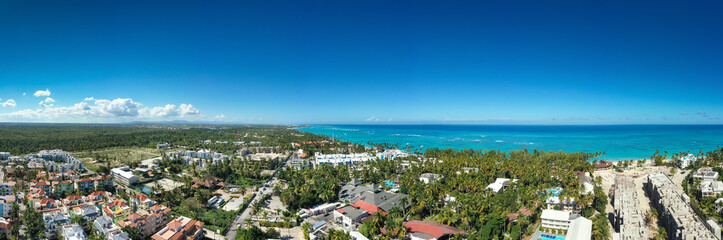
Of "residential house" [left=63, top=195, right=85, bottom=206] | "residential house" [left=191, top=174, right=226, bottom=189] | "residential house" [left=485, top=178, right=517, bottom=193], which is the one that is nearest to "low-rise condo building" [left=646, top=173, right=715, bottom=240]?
"residential house" [left=485, top=178, right=517, bottom=193]

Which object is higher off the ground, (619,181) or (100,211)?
(619,181)

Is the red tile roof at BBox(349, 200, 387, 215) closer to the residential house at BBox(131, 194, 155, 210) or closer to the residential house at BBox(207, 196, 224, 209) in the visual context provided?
the residential house at BBox(207, 196, 224, 209)

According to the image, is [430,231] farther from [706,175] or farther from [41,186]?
[41,186]

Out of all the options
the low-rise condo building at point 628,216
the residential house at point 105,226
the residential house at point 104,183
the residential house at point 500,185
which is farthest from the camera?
the residential house at point 104,183

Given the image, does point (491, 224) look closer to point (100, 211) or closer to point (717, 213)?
point (717, 213)

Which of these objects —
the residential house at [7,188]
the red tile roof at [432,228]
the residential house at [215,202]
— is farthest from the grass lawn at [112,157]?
the red tile roof at [432,228]

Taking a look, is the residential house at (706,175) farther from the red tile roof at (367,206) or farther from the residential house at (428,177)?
the red tile roof at (367,206)

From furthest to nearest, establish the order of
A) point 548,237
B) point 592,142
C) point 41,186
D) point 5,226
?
1. point 592,142
2. point 41,186
3. point 5,226
4. point 548,237

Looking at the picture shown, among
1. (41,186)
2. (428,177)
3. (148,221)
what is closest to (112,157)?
(41,186)

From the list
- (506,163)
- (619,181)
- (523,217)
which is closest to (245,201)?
(523,217)

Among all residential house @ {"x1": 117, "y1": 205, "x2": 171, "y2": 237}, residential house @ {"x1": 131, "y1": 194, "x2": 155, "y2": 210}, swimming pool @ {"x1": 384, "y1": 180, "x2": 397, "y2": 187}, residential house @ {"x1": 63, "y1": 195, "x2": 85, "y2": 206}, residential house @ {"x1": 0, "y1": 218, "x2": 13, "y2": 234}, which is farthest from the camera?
swimming pool @ {"x1": 384, "y1": 180, "x2": 397, "y2": 187}

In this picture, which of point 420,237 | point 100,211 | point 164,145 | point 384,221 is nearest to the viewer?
point 420,237
